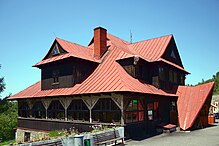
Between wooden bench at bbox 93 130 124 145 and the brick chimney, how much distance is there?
34.9 feet

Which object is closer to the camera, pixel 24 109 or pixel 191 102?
pixel 191 102

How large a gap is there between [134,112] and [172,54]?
Answer: 1149cm

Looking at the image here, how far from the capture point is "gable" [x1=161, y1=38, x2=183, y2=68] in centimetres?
2444

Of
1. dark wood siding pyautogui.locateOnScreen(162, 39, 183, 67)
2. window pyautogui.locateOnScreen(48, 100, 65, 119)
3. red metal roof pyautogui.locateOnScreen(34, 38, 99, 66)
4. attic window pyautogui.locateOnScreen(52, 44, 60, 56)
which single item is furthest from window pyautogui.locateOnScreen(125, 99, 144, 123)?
attic window pyautogui.locateOnScreen(52, 44, 60, 56)


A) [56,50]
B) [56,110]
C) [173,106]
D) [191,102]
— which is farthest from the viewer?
[173,106]

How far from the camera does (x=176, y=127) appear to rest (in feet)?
67.9

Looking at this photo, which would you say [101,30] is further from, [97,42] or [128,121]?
[128,121]

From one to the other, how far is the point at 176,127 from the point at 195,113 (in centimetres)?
217

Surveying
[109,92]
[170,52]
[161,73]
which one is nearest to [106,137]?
[109,92]

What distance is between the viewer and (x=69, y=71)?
21.0 m

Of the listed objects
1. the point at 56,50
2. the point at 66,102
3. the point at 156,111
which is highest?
the point at 56,50

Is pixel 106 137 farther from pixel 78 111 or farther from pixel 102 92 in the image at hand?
pixel 78 111

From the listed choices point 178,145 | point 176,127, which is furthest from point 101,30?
point 178,145

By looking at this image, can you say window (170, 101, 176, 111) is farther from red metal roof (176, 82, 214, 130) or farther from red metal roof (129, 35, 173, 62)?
red metal roof (129, 35, 173, 62)
